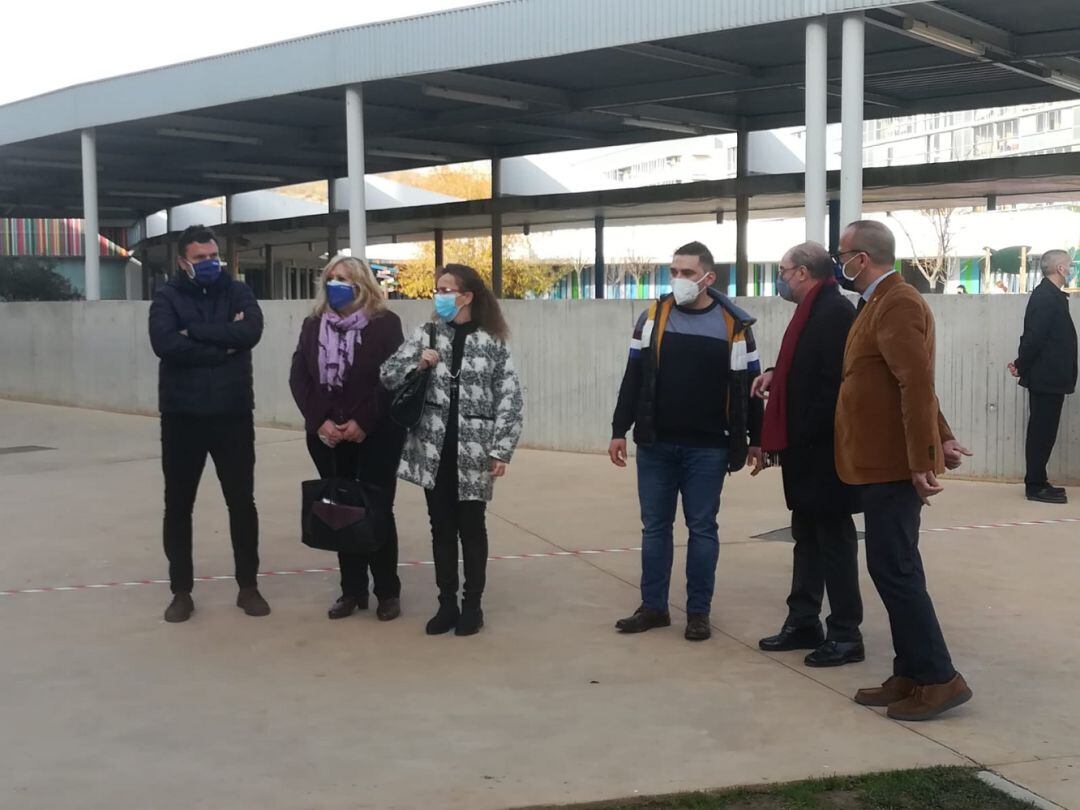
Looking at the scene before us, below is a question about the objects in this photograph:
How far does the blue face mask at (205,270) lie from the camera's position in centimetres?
598

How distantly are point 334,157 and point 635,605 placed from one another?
1806 centimetres

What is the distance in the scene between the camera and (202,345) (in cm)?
596

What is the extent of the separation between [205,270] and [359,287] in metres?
0.74

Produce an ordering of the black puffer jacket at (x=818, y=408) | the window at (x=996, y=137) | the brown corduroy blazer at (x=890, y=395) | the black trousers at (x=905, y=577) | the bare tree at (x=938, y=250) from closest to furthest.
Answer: the brown corduroy blazer at (x=890, y=395), the black trousers at (x=905, y=577), the black puffer jacket at (x=818, y=408), the bare tree at (x=938, y=250), the window at (x=996, y=137)

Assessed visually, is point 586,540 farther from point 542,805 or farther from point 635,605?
point 542,805

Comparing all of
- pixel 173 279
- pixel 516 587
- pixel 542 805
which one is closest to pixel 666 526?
pixel 516 587

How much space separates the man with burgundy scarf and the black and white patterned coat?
3.81ft

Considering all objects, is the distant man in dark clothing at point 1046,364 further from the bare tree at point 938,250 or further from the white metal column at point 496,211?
the bare tree at point 938,250

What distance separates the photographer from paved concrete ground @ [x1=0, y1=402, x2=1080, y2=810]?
4.05 metres

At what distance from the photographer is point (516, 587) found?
6.70 m

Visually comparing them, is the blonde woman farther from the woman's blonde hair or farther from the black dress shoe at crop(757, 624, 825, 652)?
the black dress shoe at crop(757, 624, 825, 652)

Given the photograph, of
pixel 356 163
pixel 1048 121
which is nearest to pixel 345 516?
pixel 356 163

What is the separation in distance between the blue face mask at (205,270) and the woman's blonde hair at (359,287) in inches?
19.7

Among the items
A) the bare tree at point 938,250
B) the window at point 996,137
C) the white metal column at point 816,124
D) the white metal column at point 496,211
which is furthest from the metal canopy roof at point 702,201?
the window at point 996,137
